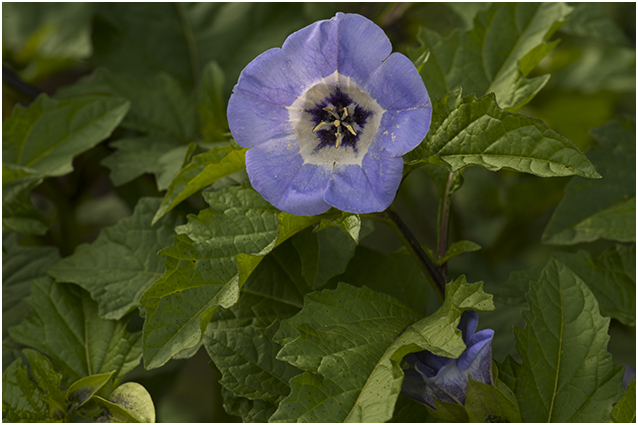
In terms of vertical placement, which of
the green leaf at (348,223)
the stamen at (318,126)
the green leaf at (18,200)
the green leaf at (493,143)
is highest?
the stamen at (318,126)

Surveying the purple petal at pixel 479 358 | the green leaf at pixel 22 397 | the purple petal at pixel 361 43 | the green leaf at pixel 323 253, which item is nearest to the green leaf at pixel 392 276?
the green leaf at pixel 323 253

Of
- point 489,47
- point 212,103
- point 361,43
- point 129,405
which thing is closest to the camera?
point 361,43

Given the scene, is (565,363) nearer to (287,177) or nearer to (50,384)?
(287,177)

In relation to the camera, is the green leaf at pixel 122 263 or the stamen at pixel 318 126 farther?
the green leaf at pixel 122 263

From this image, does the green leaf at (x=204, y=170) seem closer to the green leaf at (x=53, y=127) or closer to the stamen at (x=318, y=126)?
the stamen at (x=318, y=126)

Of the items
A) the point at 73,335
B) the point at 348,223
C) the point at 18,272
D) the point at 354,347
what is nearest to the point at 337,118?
the point at 348,223

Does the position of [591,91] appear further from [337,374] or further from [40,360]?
[40,360]

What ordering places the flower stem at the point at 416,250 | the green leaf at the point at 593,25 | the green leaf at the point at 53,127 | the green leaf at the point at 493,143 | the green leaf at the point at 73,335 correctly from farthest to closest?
Answer: 1. the green leaf at the point at 593,25
2. the green leaf at the point at 53,127
3. the green leaf at the point at 73,335
4. the flower stem at the point at 416,250
5. the green leaf at the point at 493,143

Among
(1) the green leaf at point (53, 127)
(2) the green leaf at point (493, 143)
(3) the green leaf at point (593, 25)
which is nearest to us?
(2) the green leaf at point (493, 143)
